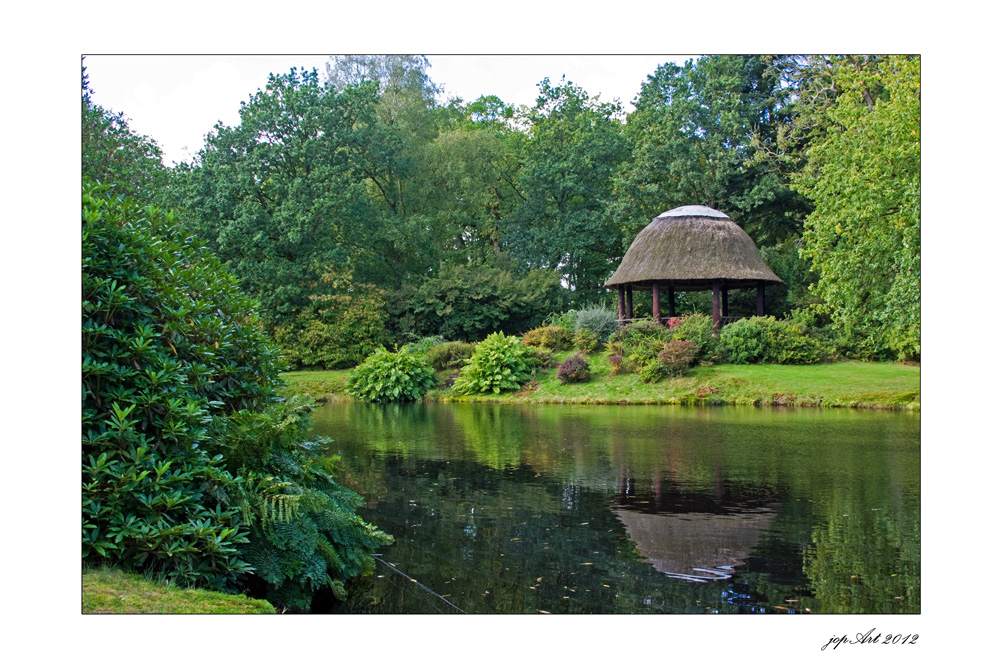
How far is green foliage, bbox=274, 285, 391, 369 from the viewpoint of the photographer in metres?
30.4

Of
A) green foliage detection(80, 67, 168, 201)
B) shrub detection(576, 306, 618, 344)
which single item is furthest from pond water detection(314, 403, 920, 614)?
shrub detection(576, 306, 618, 344)

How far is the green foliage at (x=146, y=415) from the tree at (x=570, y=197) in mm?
32015

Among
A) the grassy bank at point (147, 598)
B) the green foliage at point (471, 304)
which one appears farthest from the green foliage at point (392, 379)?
the grassy bank at point (147, 598)

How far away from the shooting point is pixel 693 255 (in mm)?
28328

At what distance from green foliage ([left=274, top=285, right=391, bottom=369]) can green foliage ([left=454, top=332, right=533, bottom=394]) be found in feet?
20.0

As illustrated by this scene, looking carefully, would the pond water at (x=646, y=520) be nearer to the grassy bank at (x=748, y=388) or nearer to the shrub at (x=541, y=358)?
the grassy bank at (x=748, y=388)

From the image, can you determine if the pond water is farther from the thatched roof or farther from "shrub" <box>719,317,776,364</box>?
the thatched roof

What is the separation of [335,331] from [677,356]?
13787 millimetres

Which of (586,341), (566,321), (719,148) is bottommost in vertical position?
(586,341)

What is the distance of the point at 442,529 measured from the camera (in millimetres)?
7594

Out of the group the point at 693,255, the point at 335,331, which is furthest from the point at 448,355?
the point at 693,255

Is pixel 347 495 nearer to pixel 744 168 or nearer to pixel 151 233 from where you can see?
pixel 151 233

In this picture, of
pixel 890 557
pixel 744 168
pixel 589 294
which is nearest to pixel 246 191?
pixel 589 294

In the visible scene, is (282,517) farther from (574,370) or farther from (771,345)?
(771,345)
